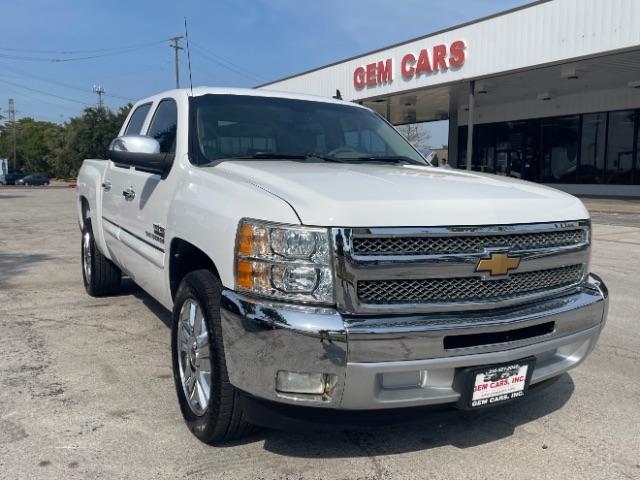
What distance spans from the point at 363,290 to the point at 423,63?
768 inches

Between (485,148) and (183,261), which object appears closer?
(183,261)

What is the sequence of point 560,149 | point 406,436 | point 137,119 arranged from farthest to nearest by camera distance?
point 560,149 < point 137,119 < point 406,436

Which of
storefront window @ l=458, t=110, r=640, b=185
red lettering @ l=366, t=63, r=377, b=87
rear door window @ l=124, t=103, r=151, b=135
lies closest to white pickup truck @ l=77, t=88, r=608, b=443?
rear door window @ l=124, t=103, r=151, b=135

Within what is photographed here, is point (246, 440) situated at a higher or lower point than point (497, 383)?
lower

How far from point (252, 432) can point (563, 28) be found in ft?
54.4

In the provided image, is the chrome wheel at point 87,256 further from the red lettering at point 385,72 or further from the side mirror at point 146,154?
the red lettering at point 385,72

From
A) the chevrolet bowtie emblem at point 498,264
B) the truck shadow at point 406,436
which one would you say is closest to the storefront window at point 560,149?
the truck shadow at point 406,436

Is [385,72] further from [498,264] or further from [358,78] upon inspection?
[498,264]

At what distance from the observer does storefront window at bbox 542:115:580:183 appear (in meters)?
24.8

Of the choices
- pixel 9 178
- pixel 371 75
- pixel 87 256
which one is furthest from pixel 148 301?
pixel 9 178

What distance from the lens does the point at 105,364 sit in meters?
4.05

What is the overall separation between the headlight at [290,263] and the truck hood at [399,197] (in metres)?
0.08

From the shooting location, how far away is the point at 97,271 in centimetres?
580

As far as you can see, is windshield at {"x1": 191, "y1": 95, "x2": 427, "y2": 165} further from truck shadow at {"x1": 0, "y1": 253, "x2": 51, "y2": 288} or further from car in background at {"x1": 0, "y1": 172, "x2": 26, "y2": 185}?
car in background at {"x1": 0, "y1": 172, "x2": 26, "y2": 185}
